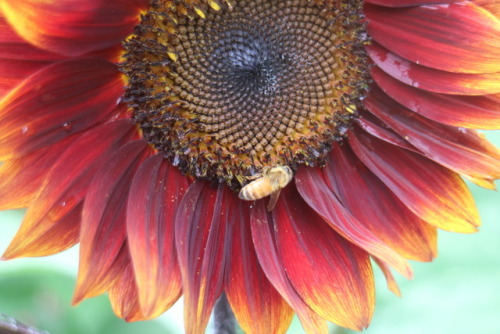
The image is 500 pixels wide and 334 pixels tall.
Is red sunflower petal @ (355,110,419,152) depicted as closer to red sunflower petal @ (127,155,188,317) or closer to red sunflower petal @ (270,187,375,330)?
red sunflower petal @ (270,187,375,330)

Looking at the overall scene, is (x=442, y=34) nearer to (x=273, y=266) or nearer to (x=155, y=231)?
(x=273, y=266)

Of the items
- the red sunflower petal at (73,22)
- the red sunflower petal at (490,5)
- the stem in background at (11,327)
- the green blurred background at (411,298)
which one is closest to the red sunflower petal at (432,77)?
the red sunflower petal at (490,5)

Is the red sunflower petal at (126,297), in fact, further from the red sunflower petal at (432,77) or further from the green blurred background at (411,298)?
the red sunflower petal at (432,77)

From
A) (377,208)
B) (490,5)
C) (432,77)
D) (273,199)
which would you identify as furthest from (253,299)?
(490,5)

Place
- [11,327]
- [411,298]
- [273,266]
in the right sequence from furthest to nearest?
[411,298] → [273,266] → [11,327]

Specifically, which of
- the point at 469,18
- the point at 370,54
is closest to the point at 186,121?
the point at 370,54

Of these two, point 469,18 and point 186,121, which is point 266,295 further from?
point 469,18
